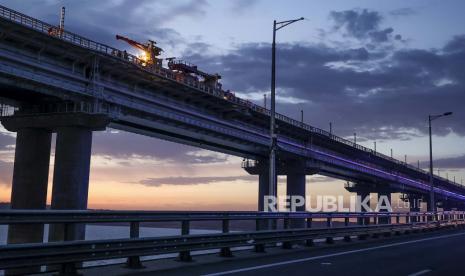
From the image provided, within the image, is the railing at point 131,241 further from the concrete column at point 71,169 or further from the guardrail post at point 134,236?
the concrete column at point 71,169

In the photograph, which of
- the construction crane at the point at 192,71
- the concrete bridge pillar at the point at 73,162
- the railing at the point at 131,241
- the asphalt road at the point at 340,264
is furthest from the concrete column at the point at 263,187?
the asphalt road at the point at 340,264

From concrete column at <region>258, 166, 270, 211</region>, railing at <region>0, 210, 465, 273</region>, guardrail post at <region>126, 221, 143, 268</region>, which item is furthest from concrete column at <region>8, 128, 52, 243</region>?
concrete column at <region>258, 166, 270, 211</region>

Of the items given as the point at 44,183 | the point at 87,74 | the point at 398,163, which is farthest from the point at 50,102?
the point at 398,163

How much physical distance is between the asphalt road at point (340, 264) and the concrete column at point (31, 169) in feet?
84.1

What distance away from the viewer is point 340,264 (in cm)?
1375

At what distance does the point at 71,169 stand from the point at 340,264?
86.2ft

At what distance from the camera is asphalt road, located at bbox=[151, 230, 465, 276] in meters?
11.9

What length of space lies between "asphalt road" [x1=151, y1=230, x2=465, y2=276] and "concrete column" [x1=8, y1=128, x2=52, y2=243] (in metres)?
25.6

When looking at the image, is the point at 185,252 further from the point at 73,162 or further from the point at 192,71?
the point at 192,71

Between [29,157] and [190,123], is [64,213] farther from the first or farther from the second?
[190,123]

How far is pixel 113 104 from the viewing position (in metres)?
39.3

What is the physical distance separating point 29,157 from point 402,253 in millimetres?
29013

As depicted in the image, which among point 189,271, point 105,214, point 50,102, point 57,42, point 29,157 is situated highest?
point 57,42

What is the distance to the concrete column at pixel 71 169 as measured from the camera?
3606cm
